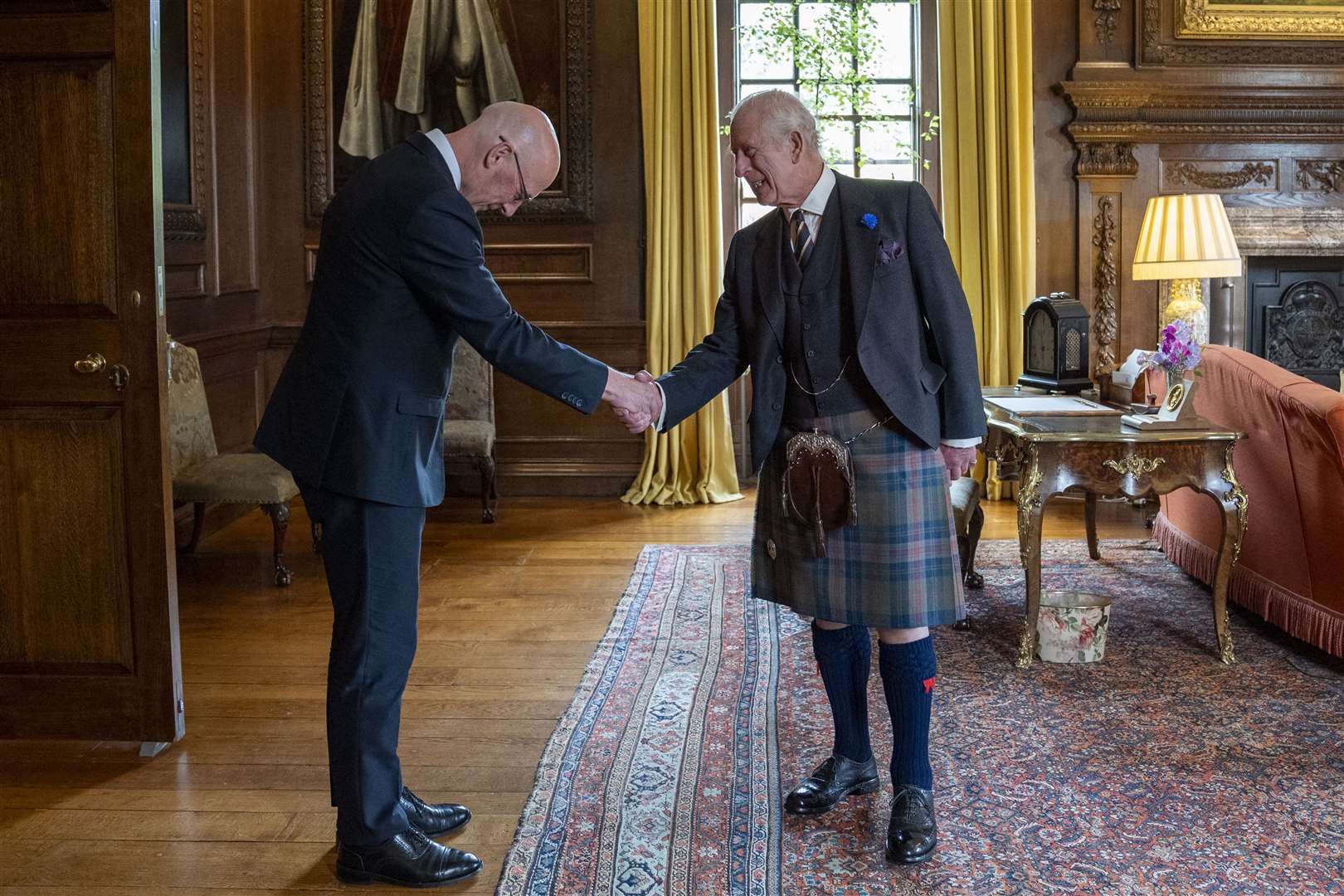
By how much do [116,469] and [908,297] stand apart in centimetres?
212

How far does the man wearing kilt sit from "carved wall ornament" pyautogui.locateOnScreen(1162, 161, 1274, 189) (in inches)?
200

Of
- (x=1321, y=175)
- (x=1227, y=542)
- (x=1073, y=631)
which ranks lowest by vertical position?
(x=1073, y=631)

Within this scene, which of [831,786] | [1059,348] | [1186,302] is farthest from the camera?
[1186,302]

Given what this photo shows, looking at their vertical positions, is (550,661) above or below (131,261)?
below

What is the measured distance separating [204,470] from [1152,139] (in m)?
5.20

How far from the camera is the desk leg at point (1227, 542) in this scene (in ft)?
14.0

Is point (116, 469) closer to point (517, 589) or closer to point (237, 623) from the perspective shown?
point (237, 623)

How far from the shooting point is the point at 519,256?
7609 millimetres

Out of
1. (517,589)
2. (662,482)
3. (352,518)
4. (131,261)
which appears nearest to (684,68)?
(662,482)

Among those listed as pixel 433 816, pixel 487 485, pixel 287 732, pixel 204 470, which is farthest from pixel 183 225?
pixel 433 816

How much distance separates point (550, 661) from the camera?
4.46 m

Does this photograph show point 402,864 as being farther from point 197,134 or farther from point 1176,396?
point 197,134

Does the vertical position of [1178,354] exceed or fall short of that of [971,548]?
it exceeds it

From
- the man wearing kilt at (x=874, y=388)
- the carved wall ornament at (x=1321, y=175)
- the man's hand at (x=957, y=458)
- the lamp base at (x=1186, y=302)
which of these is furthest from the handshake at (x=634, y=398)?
the carved wall ornament at (x=1321, y=175)
